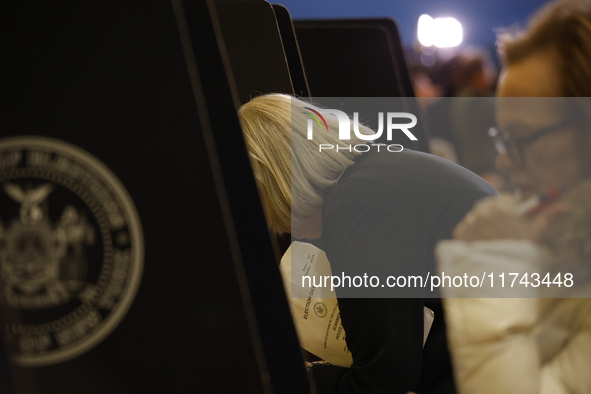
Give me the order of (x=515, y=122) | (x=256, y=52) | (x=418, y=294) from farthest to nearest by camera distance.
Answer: (x=256, y=52)
(x=418, y=294)
(x=515, y=122)

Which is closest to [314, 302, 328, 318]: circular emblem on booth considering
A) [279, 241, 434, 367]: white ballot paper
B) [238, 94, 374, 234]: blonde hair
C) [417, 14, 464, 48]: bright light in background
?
[279, 241, 434, 367]: white ballot paper

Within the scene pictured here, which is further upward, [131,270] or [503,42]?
[503,42]

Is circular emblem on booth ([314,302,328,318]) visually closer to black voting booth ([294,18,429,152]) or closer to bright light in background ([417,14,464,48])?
black voting booth ([294,18,429,152])

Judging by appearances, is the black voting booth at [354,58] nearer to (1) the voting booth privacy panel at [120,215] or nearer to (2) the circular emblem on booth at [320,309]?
(2) the circular emblem on booth at [320,309]

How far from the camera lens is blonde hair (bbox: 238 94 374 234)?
1069 millimetres

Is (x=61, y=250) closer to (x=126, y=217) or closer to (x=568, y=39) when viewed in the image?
(x=126, y=217)

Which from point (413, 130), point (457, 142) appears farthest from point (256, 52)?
point (457, 142)

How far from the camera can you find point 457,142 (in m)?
2.15

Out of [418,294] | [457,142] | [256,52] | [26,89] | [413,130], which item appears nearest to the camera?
[26,89]

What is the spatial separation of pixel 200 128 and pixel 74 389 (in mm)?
231

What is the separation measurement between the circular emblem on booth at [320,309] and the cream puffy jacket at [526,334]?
0.45m

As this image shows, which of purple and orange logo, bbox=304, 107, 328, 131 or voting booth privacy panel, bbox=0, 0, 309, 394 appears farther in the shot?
purple and orange logo, bbox=304, 107, 328, 131

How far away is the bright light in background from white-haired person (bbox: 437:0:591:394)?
4.06 metres

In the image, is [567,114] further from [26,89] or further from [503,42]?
[26,89]
